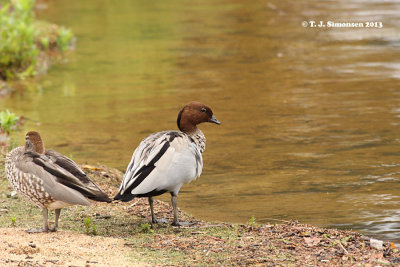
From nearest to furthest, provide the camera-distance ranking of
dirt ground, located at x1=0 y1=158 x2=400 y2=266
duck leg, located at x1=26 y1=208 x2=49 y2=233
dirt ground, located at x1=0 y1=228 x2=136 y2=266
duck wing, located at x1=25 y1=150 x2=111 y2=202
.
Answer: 1. dirt ground, located at x1=0 y1=228 x2=136 y2=266
2. dirt ground, located at x1=0 y1=158 x2=400 y2=266
3. duck wing, located at x1=25 y1=150 x2=111 y2=202
4. duck leg, located at x1=26 y1=208 x2=49 y2=233

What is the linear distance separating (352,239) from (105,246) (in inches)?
78.3

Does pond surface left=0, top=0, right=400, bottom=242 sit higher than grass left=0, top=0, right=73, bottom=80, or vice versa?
grass left=0, top=0, right=73, bottom=80

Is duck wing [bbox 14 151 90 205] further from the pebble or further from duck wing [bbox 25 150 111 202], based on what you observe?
the pebble

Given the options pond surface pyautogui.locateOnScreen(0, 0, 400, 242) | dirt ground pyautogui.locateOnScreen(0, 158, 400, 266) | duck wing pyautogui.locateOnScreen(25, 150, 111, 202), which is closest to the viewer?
dirt ground pyautogui.locateOnScreen(0, 158, 400, 266)

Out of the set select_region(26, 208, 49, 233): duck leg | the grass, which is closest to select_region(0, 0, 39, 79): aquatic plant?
the grass

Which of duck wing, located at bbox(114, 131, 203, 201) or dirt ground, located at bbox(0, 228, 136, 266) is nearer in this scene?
dirt ground, located at bbox(0, 228, 136, 266)

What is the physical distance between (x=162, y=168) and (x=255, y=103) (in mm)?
6366

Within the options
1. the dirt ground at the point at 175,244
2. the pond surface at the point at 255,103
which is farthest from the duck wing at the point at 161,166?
the pond surface at the point at 255,103

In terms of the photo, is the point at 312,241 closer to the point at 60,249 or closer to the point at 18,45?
the point at 60,249

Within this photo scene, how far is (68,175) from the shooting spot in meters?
6.22

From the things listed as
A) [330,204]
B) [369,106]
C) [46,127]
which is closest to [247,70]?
[369,106]

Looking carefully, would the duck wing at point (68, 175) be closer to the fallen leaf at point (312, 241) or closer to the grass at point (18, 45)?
the fallen leaf at point (312, 241)

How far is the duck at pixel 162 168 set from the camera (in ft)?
21.3

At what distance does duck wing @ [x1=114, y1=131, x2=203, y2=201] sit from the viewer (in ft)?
21.3
